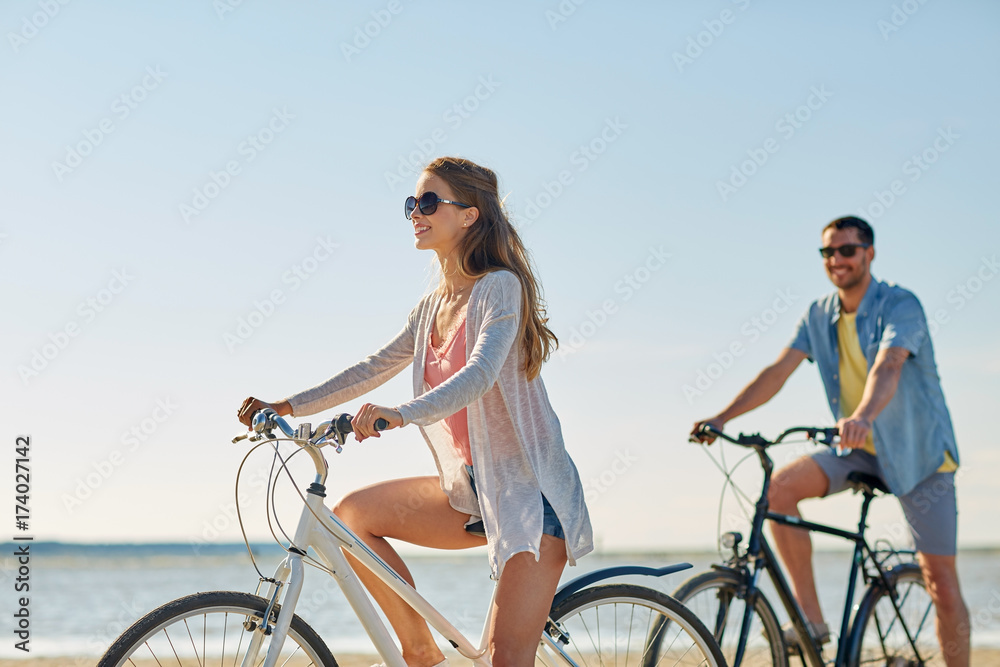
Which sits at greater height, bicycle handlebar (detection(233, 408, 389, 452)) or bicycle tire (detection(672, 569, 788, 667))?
bicycle handlebar (detection(233, 408, 389, 452))

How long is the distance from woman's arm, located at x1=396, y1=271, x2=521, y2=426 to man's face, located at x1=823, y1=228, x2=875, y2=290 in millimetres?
2272

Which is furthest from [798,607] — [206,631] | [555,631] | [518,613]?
[206,631]

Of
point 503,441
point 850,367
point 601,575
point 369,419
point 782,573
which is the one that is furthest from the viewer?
point 850,367

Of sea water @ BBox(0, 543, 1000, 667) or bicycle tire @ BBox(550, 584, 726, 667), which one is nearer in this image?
bicycle tire @ BBox(550, 584, 726, 667)

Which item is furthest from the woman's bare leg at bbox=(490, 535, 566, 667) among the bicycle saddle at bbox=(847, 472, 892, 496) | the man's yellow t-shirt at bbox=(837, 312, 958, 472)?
the man's yellow t-shirt at bbox=(837, 312, 958, 472)

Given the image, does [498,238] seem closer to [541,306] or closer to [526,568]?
[541,306]

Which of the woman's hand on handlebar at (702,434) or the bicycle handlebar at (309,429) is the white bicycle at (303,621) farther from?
the woman's hand on handlebar at (702,434)

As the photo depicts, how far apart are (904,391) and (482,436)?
2479 mm

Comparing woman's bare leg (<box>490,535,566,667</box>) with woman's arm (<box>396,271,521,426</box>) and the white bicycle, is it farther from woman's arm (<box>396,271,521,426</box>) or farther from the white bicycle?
woman's arm (<box>396,271,521,426</box>)

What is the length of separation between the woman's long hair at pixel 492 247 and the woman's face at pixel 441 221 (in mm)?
21

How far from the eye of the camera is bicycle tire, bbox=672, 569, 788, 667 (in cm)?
376

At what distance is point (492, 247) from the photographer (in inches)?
117

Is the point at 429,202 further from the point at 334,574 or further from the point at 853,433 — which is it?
the point at 853,433

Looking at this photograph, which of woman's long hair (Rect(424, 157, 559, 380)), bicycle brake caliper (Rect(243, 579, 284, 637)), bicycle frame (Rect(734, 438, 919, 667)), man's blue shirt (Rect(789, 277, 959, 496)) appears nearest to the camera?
bicycle brake caliper (Rect(243, 579, 284, 637))
